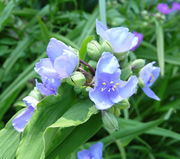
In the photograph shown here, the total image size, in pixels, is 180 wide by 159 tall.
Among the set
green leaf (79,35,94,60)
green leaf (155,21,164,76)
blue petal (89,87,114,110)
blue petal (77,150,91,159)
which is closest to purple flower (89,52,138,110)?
blue petal (89,87,114,110)

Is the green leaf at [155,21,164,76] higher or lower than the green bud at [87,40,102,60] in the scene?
lower

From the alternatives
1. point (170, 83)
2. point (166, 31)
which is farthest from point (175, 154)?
point (166, 31)

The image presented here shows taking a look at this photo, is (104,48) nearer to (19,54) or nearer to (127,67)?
(127,67)

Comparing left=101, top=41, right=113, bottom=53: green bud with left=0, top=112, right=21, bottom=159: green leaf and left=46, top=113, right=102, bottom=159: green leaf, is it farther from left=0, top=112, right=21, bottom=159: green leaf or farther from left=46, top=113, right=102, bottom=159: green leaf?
left=0, top=112, right=21, bottom=159: green leaf

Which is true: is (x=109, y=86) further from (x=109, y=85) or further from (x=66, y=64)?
(x=66, y=64)

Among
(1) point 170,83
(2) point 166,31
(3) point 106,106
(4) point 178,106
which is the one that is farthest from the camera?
(2) point 166,31

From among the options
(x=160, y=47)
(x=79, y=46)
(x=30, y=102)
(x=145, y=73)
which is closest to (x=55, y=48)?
(x=30, y=102)

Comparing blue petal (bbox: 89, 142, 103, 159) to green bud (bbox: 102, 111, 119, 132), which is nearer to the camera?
green bud (bbox: 102, 111, 119, 132)

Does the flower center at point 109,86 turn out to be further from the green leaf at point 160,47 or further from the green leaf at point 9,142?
the green leaf at point 160,47
